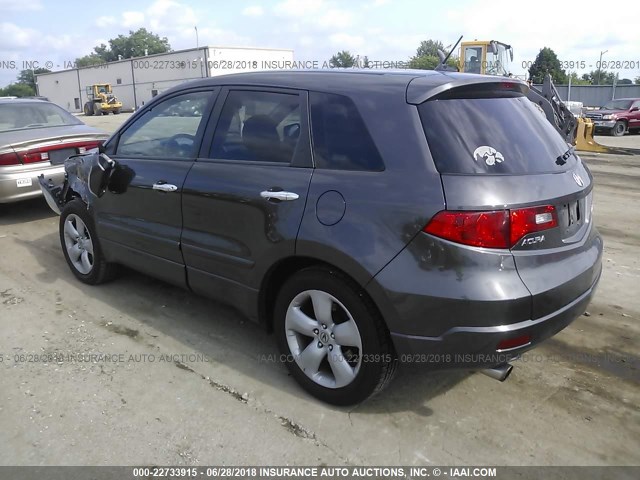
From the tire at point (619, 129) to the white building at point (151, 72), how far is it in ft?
56.3

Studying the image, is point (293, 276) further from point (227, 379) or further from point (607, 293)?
point (607, 293)

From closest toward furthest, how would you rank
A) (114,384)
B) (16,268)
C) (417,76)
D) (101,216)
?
1. (417,76)
2. (114,384)
3. (101,216)
4. (16,268)

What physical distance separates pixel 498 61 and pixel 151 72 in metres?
44.9

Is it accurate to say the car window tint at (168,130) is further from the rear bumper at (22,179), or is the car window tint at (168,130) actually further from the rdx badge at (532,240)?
the rear bumper at (22,179)

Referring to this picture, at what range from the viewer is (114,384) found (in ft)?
10.7

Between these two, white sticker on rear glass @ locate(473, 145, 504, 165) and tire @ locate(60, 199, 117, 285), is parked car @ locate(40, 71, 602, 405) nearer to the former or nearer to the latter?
white sticker on rear glass @ locate(473, 145, 504, 165)

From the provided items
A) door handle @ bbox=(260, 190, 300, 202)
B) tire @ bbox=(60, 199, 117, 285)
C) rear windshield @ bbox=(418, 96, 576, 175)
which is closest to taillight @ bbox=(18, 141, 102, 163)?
tire @ bbox=(60, 199, 117, 285)

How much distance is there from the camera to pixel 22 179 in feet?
21.8

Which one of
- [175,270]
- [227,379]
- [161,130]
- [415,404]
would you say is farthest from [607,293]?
[161,130]

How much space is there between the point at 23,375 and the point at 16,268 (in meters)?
2.36

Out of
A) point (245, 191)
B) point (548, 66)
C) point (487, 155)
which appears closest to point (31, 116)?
point (245, 191)

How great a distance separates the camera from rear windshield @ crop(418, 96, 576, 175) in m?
2.56

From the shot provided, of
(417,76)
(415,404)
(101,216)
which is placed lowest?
(415,404)

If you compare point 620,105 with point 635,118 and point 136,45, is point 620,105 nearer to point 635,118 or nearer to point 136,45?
point 635,118
